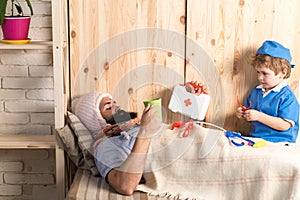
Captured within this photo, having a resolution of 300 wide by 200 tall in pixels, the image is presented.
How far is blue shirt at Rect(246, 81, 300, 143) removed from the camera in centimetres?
235

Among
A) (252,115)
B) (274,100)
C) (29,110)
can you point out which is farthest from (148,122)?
(29,110)

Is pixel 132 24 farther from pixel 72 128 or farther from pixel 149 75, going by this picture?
pixel 72 128

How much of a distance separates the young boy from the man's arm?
53cm

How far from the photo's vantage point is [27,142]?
2369mm

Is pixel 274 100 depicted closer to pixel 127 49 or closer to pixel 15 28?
pixel 127 49

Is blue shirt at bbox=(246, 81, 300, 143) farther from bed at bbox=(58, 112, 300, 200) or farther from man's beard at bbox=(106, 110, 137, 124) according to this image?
man's beard at bbox=(106, 110, 137, 124)

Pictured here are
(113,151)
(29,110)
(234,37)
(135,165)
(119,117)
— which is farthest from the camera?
(29,110)

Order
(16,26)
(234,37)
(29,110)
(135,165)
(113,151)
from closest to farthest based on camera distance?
(135,165), (113,151), (16,26), (234,37), (29,110)

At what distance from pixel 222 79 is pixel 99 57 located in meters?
0.59

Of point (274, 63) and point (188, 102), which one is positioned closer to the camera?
point (274, 63)

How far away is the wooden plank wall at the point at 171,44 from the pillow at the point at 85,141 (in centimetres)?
22

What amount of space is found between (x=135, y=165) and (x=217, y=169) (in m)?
0.32

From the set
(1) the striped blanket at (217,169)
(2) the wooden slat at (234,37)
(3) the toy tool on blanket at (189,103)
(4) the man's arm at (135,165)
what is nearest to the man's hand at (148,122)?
(4) the man's arm at (135,165)

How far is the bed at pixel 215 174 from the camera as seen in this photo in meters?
1.99
